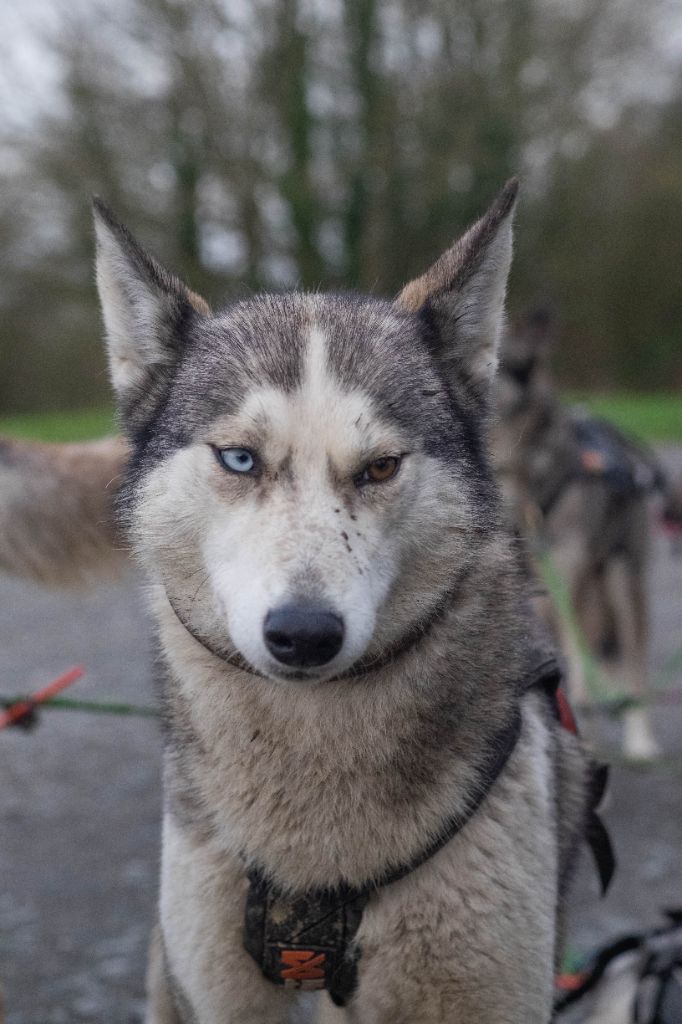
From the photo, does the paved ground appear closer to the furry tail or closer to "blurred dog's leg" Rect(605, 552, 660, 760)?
the furry tail

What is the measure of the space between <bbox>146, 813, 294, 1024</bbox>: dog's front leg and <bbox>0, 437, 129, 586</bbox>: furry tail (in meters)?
1.25

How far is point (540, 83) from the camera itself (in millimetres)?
19828

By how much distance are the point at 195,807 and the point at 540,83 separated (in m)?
20.4

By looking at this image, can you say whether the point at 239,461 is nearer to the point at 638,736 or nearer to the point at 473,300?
the point at 473,300

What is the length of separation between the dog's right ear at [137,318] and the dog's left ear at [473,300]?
511 mm

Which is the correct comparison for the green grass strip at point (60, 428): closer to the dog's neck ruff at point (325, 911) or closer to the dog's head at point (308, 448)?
the dog's head at point (308, 448)

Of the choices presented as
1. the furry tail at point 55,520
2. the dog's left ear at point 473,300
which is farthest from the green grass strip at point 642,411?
the dog's left ear at point 473,300

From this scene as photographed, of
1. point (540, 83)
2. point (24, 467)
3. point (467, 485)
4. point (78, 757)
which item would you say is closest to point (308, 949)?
point (467, 485)

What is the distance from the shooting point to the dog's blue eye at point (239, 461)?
1.89 m

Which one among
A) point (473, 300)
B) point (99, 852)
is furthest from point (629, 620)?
point (473, 300)

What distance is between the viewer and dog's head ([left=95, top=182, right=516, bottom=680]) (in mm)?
1751

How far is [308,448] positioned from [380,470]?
153 millimetres

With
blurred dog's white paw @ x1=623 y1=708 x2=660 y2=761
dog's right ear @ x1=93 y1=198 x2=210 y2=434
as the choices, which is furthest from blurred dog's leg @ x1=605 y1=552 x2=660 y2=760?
dog's right ear @ x1=93 y1=198 x2=210 y2=434

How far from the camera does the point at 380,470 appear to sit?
6.29 feet
